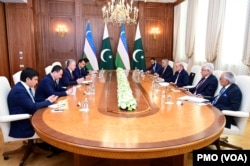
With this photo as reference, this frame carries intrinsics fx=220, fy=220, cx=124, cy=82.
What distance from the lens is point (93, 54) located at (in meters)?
7.53

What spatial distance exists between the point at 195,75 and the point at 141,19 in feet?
13.2

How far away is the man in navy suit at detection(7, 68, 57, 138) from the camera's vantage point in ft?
8.14

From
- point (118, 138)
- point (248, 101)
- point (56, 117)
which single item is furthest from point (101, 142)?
point (248, 101)

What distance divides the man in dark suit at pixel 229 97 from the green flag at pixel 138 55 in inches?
198

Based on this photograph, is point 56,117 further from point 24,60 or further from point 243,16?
point 24,60

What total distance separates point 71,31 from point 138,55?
2.47 metres

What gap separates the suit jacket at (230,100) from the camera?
2740 millimetres

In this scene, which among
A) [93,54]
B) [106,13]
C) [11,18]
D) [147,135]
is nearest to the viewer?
[147,135]

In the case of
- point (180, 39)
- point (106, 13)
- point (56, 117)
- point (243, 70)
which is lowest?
point (56, 117)

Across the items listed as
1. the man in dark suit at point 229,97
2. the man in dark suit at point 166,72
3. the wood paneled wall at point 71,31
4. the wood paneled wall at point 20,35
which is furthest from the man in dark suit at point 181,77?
the wood paneled wall at point 20,35

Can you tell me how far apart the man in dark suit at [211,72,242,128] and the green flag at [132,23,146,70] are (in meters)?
5.04

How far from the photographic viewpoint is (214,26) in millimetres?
5262

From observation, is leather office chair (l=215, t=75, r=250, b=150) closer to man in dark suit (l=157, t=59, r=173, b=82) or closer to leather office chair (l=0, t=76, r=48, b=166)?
leather office chair (l=0, t=76, r=48, b=166)

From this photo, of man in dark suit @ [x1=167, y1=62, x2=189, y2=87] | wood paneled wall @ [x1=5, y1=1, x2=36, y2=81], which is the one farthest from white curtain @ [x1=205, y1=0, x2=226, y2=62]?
wood paneled wall @ [x1=5, y1=1, x2=36, y2=81]
